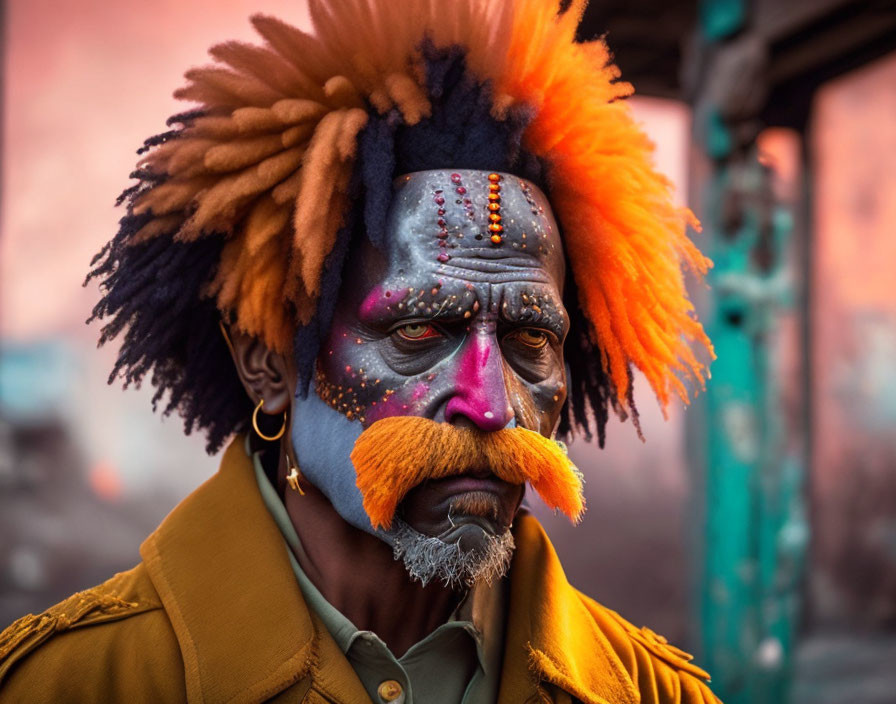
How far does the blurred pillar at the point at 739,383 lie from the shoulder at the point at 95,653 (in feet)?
14.7

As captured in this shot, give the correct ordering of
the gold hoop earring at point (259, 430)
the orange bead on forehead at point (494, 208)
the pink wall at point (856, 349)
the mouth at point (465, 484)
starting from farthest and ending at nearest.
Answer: the pink wall at point (856, 349), the gold hoop earring at point (259, 430), the orange bead on forehead at point (494, 208), the mouth at point (465, 484)

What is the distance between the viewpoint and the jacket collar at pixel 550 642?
7.72 ft

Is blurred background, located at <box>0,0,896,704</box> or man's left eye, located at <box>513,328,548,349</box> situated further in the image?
blurred background, located at <box>0,0,896,704</box>

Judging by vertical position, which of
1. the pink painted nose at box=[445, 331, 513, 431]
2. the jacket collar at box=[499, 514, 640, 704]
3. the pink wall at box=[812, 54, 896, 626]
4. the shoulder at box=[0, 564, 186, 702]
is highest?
the pink painted nose at box=[445, 331, 513, 431]

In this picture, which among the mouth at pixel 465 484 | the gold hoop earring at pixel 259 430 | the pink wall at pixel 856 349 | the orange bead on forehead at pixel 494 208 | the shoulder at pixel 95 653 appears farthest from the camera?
the pink wall at pixel 856 349

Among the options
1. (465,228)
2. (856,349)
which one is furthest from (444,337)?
(856,349)

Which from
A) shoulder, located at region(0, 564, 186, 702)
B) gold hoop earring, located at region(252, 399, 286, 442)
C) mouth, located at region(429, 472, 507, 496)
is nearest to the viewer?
shoulder, located at region(0, 564, 186, 702)

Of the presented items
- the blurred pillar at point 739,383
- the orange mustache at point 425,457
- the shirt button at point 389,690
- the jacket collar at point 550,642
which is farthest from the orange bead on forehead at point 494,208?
the blurred pillar at point 739,383

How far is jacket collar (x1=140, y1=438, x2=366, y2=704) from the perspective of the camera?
2107 millimetres

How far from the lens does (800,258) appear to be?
8.64m

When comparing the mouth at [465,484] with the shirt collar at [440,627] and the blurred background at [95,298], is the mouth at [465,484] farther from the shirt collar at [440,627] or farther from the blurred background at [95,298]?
the blurred background at [95,298]

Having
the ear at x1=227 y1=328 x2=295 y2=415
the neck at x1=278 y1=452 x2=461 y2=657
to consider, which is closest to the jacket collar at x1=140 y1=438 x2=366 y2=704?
the neck at x1=278 y1=452 x2=461 y2=657

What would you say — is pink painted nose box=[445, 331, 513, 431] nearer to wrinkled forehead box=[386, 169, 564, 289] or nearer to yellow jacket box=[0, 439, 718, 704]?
wrinkled forehead box=[386, 169, 564, 289]

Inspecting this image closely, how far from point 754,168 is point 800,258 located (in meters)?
2.98
